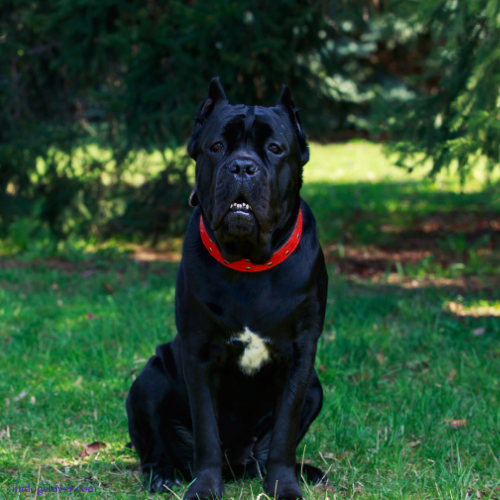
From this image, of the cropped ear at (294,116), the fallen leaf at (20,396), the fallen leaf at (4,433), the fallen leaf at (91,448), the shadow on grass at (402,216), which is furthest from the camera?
the shadow on grass at (402,216)

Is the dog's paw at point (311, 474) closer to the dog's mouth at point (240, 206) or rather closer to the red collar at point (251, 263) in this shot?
the red collar at point (251, 263)

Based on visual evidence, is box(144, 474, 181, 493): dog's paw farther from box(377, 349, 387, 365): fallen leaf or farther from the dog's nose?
box(377, 349, 387, 365): fallen leaf

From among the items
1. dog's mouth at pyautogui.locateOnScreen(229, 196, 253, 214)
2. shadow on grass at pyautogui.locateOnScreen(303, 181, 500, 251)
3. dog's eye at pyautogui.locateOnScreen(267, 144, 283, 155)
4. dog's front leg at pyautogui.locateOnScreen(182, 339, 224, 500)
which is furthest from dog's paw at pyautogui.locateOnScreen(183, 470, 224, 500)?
shadow on grass at pyautogui.locateOnScreen(303, 181, 500, 251)

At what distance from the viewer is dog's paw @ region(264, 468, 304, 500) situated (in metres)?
2.60

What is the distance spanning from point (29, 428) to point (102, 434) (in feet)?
1.27

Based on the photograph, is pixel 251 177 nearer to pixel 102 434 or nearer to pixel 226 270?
pixel 226 270

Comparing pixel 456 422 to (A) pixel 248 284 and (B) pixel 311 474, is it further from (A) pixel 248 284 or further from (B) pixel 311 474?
(A) pixel 248 284

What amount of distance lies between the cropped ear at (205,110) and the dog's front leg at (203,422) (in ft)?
2.71

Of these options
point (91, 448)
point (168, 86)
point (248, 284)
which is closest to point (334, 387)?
point (91, 448)

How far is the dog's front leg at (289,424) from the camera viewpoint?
2625 millimetres

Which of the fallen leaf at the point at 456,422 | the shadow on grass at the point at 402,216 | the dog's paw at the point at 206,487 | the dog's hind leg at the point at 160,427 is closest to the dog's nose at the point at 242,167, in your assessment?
the dog's hind leg at the point at 160,427

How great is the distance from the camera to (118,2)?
19.9 ft

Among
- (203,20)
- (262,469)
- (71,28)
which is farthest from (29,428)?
(71,28)

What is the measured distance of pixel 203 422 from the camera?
2.63 m
